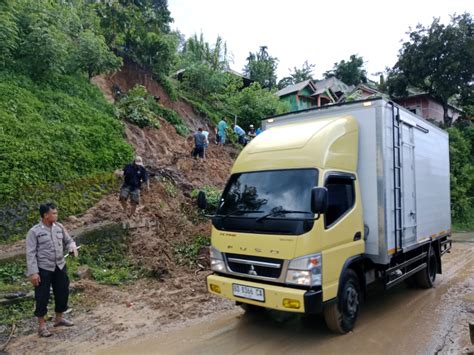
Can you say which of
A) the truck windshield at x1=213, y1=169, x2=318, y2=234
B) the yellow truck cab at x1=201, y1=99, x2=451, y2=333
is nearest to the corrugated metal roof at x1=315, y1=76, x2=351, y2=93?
the yellow truck cab at x1=201, y1=99, x2=451, y2=333

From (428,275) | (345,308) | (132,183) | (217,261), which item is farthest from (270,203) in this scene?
(132,183)

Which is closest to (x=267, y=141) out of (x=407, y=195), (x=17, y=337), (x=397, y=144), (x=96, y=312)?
(x=397, y=144)

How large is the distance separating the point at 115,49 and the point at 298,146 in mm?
17320

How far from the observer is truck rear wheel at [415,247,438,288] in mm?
7273

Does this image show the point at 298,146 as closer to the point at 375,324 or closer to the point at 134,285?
the point at 375,324

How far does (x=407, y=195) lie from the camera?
20.0 ft

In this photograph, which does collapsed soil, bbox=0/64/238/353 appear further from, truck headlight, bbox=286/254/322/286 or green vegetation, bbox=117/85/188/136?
truck headlight, bbox=286/254/322/286

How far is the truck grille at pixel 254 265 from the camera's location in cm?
454

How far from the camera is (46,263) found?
205 inches

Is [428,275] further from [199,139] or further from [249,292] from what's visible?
[199,139]

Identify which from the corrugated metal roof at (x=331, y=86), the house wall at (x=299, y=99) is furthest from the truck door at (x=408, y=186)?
the corrugated metal roof at (x=331, y=86)

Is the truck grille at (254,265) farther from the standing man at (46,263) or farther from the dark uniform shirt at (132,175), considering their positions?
the dark uniform shirt at (132,175)

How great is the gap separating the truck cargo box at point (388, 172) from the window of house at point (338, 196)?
347mm

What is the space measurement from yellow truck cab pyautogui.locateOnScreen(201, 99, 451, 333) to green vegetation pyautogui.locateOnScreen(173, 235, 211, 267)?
3098 millimetres
